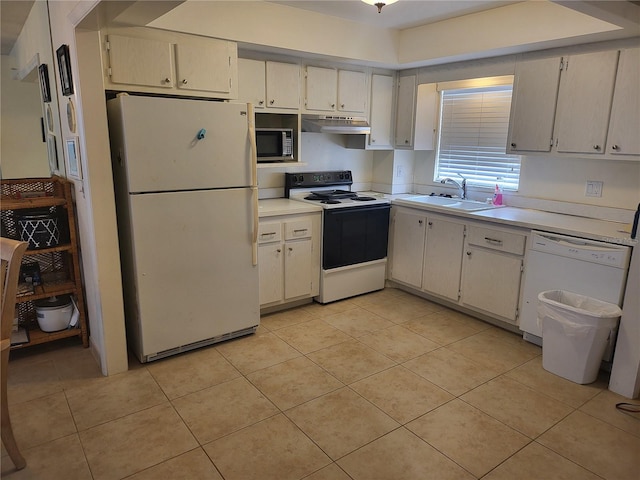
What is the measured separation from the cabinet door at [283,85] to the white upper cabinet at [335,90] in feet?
0.40

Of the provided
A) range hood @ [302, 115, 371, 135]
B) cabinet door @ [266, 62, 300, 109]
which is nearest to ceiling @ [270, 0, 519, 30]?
cabinet door @ [266, 62, 300, 109]

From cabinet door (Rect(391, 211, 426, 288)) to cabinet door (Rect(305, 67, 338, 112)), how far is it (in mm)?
1217

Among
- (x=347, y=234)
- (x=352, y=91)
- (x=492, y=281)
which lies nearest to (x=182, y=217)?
(x=347, y=234)

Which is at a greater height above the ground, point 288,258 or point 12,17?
point 12,17

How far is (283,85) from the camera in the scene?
11.8 feet

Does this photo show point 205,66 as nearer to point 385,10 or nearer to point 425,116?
point 385,10

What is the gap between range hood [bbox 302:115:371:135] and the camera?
3.80m

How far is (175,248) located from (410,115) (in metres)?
2.71

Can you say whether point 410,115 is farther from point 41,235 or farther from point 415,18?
point 41,235

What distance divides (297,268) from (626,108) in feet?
8.56

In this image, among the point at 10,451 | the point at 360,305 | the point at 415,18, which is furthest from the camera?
the point at 360,305

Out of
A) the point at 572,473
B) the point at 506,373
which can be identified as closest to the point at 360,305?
the point at 506,373

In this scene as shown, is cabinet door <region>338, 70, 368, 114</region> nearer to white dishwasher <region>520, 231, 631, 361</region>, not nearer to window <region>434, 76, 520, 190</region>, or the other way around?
window <region>434, 76, 520, 190</region>

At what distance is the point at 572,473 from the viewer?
6.45 ft
